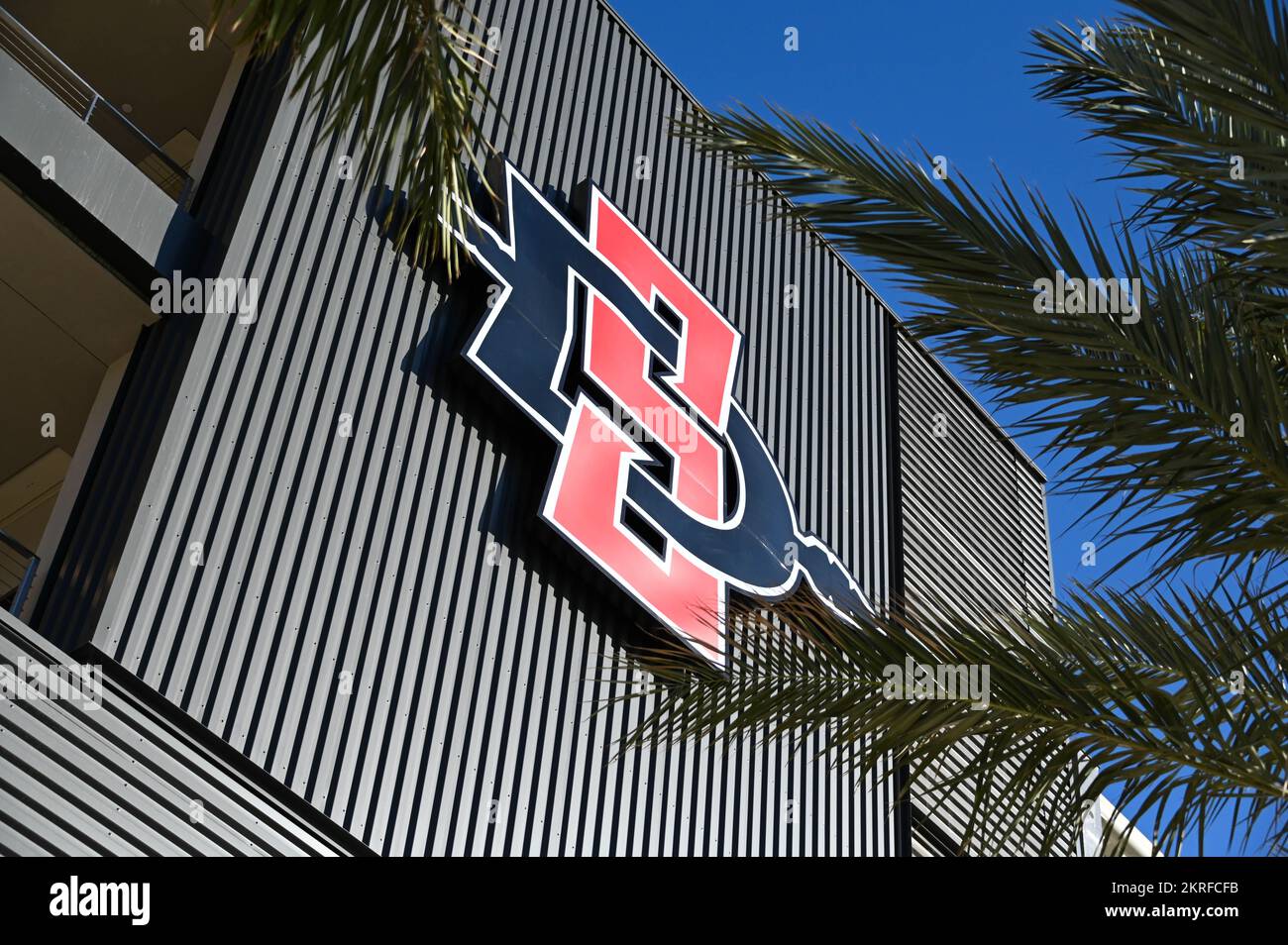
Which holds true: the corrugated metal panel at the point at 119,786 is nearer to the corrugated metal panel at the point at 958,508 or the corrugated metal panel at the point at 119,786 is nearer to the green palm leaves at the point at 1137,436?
the green palm leaves at the point at 1137,436

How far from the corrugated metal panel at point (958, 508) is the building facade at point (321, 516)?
2.91m

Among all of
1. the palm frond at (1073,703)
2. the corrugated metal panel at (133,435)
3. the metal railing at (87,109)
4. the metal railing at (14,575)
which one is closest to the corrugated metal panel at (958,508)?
the metal railing at (87,109)

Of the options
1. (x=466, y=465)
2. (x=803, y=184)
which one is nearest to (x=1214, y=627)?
(x=803, y=184)

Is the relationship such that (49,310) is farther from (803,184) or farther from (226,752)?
(803,184)

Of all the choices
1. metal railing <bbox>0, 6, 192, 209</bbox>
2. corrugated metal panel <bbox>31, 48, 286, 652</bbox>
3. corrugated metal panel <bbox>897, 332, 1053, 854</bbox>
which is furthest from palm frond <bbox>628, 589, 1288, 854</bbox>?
corrugated metal panel <bbox>897, 332, 1053, 854</bbox>

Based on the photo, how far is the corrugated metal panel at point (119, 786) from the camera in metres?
5.91

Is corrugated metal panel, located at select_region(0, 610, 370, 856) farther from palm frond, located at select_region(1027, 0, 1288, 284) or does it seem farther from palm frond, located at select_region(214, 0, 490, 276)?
palm frond, located at select_region(1027, 0, 1288, 284)

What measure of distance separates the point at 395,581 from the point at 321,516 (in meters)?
0.64

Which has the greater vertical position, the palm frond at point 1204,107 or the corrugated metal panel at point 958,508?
the corrugated metal panel at point 958,508

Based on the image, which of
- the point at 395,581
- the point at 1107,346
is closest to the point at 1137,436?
the point at 1107,346

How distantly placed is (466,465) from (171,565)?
8.63ft

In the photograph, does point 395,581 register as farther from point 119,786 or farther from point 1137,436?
point 1137,436

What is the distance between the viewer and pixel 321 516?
339 inches

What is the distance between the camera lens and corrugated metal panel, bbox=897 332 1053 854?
15703 mm
